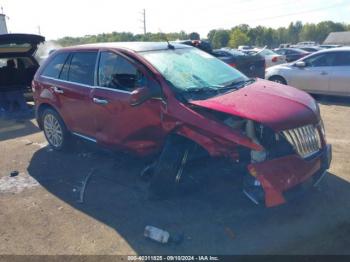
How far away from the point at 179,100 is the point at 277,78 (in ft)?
24.4

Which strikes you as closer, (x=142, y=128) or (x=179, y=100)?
(x=179, y=100)

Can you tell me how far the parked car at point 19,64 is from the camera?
29.5 ft

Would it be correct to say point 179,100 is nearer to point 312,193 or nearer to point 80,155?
point 312,193

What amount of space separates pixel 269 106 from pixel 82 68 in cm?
283

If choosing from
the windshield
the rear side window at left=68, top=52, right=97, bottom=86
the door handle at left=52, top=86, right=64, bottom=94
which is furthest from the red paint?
the door handle at left=52, top=86, right=64, bottom=94

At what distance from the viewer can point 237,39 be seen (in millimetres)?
78000

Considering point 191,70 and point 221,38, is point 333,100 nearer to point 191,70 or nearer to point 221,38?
point 191,70

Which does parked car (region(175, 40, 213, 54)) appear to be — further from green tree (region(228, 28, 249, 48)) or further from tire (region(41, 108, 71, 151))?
green tree (region(228, 28, 249, 48))

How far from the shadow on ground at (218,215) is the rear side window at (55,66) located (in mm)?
1846

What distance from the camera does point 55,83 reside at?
5.68 meters

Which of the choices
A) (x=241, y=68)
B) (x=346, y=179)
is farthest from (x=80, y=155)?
(x=241, y=68)

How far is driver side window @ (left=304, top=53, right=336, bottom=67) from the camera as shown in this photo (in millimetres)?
9531

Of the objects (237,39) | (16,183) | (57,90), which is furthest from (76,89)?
(237,39)

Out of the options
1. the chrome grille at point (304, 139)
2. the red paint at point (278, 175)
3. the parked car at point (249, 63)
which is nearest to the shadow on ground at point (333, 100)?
the parked car at point (249, 63)
